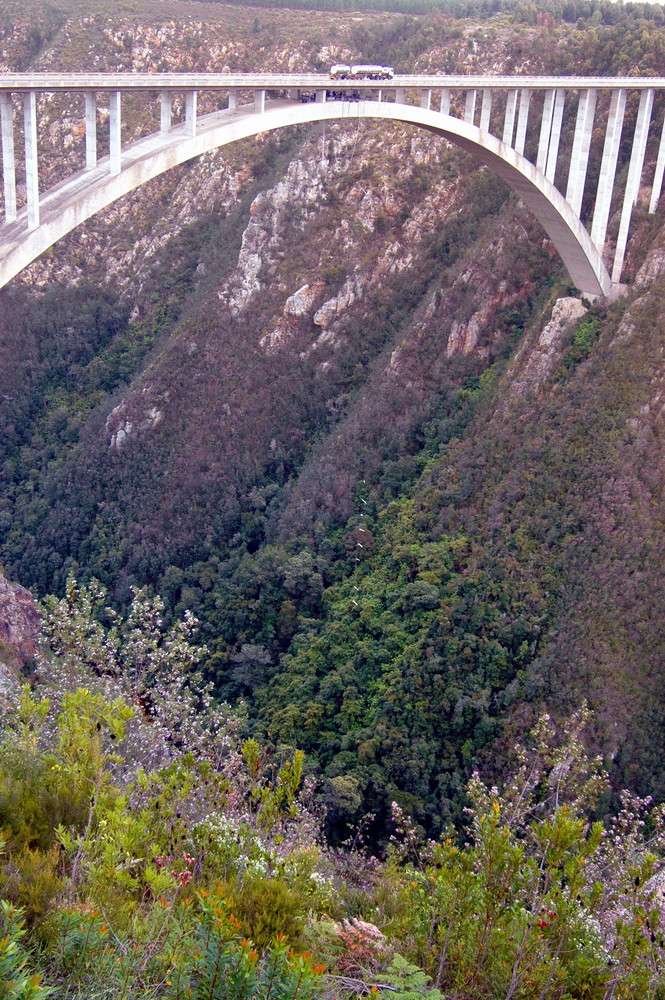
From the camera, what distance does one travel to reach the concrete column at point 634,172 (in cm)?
2261

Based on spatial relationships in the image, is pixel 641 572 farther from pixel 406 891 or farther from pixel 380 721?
pixel 406 891

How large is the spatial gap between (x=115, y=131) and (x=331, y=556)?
1476cm

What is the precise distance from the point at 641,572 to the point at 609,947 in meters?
13.5

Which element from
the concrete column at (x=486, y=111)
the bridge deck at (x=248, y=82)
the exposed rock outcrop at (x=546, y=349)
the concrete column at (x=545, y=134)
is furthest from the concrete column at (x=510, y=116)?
the exposed rock outcrop at (x=546, y=349)

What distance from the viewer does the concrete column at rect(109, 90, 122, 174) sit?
514 inches

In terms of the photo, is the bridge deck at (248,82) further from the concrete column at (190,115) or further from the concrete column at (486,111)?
the concrete column at (486,111)

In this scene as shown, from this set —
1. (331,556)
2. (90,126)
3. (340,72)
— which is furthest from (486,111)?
(331,556)

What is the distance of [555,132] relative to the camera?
2238cm

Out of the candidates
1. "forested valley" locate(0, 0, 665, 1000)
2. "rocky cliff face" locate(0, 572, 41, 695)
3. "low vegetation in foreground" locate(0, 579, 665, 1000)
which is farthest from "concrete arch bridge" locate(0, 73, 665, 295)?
"low vegetation in foreground" locate(0, 579, 665, 1000)

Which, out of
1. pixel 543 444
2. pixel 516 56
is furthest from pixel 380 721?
pixel 516 56

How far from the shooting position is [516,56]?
34.9 m

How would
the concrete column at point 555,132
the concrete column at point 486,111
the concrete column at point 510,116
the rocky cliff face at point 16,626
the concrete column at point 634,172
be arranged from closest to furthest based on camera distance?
the rocky cliff face at point 16,626
the concrete column at point 486,111
the concrete column at point 510,116
the concrete column at point 555,132
the concrete column at point 634,172

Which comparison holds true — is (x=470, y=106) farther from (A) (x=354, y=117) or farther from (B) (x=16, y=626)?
(B) (x=16, y=626)

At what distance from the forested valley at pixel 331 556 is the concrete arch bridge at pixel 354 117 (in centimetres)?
154
